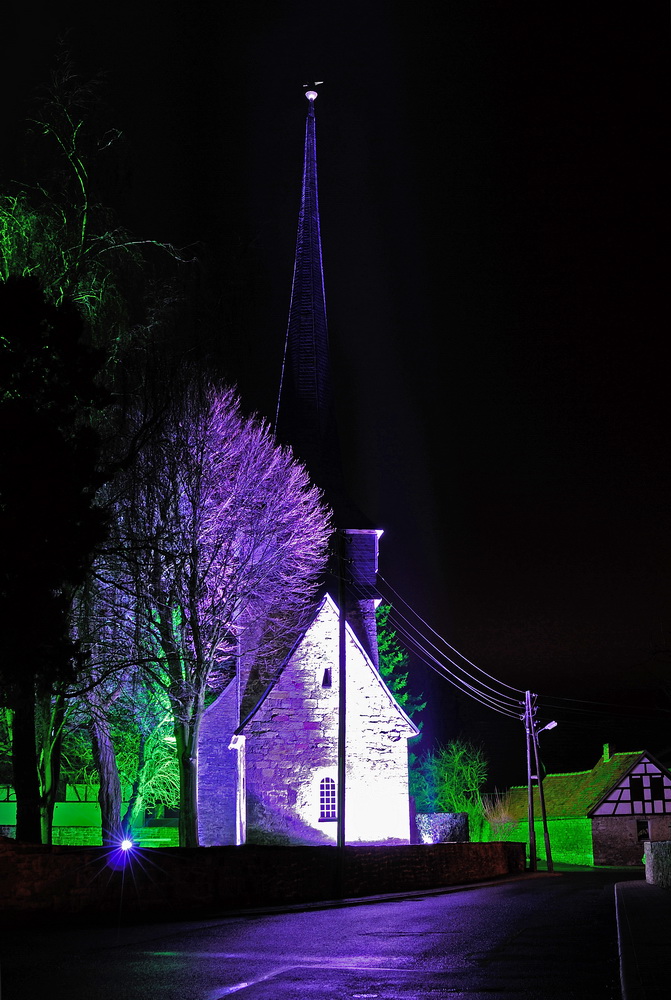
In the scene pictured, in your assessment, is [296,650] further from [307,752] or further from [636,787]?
[636,787]

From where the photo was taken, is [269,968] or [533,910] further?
[533,910]

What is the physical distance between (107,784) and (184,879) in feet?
31.4

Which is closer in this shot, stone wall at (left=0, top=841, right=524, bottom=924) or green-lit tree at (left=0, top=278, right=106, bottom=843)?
stone wall at (left=0, top=841, right=524, bottom=924)

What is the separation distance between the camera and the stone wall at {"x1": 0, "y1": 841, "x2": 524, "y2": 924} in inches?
664

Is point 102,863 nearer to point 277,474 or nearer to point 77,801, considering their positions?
point 277,474

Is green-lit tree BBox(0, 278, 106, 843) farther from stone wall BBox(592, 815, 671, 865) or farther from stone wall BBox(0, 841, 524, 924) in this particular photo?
stone wall BBox(592, 815, 671, 865)

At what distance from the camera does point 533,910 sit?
61.5 ft

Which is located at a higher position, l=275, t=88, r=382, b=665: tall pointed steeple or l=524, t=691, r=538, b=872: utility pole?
l=275, t=88, r=382, b=665: tall pointed steeple

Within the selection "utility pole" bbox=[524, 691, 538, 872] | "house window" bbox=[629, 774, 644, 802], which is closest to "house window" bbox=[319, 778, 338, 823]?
"utility pole" bbox=[524, 691, 538, 872]

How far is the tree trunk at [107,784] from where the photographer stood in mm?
27484

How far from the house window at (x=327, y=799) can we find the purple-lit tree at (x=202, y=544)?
6.26m

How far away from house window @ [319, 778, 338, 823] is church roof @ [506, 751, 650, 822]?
99.1 ft

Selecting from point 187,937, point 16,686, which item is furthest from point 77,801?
point 187,937

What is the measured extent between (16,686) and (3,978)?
9.54 metres
